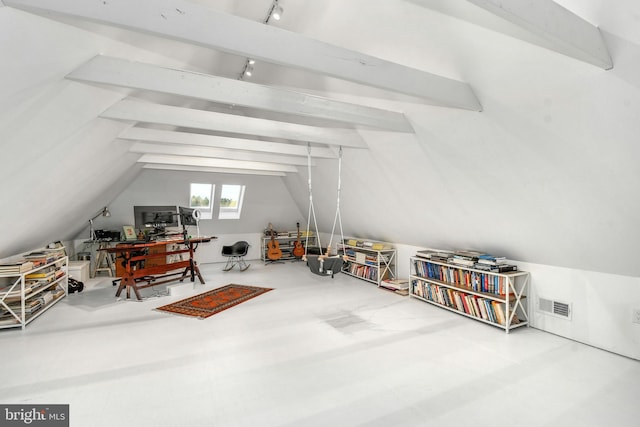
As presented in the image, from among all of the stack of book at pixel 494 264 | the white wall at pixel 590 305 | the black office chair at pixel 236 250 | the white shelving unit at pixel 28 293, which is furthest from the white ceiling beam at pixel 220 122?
the black office chair at pixel 236 250

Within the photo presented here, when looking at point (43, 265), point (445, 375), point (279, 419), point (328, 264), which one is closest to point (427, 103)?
point (328, 264)

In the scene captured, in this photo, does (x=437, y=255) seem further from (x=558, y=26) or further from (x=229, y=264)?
(x=229, y=264)

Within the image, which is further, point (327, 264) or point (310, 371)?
point (327, 264)

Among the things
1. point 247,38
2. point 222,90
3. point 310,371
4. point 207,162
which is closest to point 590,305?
point 310,371

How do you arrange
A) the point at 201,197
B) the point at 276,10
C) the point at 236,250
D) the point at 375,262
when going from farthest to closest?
the point at 201,197 < the point at 236,250 < the point at 375,262 < the point at 276,10

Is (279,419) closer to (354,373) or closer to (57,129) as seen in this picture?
(354,373)

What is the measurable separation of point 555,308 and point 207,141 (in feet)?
16.6

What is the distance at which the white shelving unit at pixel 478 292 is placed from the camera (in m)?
4.02

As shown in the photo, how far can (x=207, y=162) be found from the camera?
19.7ft

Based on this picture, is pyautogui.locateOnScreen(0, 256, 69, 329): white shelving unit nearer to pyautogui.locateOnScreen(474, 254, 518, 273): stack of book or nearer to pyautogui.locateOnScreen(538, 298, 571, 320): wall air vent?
pyautogui.locateOnScreen(474, 254, 518, 273): stack of book

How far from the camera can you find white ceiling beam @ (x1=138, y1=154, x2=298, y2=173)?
5503mm

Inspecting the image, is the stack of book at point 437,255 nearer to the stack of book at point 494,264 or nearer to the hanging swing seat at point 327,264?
the stack of book at point 494,264

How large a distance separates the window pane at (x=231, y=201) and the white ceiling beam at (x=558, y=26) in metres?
7.53

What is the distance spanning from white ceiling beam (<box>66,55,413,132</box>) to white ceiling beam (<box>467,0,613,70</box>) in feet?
5.99
